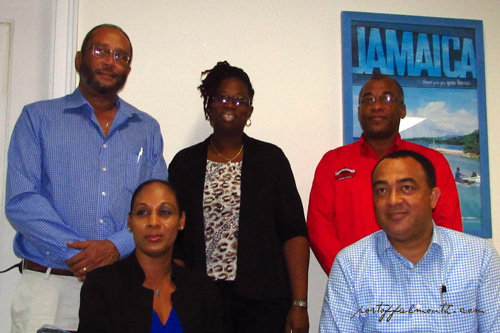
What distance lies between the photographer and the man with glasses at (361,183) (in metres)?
2.22

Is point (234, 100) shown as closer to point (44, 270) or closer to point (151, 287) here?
point (151, 287)

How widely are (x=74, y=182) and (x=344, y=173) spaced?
1275 millimetres

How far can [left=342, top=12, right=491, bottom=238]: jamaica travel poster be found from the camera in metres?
2.95

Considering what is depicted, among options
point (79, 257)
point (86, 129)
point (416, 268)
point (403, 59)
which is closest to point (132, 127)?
point (86, 129)

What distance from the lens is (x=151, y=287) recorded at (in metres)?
1.76

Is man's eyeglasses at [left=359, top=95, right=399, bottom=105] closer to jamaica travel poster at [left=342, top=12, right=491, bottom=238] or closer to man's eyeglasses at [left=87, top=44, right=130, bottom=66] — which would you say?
jamaica travel poster at [left=342, top=12, right=491, bottom=238]

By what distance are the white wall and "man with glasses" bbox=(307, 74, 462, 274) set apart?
507 millimetres

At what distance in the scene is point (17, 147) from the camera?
1.90 metres

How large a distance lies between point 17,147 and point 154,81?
1035 millimetres

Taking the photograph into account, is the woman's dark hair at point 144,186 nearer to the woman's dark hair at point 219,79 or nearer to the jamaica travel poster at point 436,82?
the woman's dark hair at point 219,79

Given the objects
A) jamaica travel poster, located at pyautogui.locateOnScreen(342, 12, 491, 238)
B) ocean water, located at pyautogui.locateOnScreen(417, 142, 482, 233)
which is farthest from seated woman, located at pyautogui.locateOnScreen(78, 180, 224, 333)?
ocean water, located at pyautogui.locateOnScreen(417, 142, 482, 233)

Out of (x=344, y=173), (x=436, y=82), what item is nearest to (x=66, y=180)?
(x=344, y=173)

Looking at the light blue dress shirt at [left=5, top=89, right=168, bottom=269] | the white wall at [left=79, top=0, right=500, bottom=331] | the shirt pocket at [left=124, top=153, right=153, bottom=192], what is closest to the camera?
the light blue dress shirt at [left=5, top=89, right=168, bottom=269]

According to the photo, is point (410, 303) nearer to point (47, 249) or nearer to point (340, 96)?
point (47, 249)
